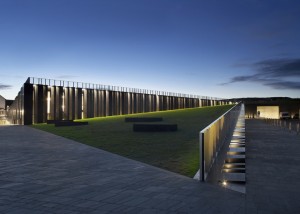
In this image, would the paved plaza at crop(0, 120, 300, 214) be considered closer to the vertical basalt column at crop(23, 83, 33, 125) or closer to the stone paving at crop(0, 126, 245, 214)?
the stone paving at crop(0, 126, 245, 214)

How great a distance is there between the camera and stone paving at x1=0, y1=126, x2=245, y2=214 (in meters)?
4.69

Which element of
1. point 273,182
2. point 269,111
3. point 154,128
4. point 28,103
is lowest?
point 273,182

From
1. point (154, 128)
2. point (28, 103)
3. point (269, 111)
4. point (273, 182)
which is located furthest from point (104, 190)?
point (269, 111)

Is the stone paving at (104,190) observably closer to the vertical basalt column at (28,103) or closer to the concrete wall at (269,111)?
the vertical basalt column at (28,103)

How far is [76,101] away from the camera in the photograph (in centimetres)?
4200

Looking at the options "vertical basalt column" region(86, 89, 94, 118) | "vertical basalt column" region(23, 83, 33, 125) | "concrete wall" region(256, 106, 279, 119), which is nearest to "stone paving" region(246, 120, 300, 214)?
"vertical basalt column" region(23, 83, 33, 125)

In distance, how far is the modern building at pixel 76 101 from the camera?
35.1 m

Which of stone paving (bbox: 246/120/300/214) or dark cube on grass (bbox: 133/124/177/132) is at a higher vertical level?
dark cube on grass (bbox: 133/124/177/132)

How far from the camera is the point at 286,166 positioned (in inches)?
336

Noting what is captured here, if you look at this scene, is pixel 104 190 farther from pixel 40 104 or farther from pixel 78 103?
pixel 78 103

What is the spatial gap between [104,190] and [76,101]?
37.6 m

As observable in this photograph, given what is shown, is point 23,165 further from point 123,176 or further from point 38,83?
point 38,83

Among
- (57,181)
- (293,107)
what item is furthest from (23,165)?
(293,107)

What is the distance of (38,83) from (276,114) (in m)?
64.0
